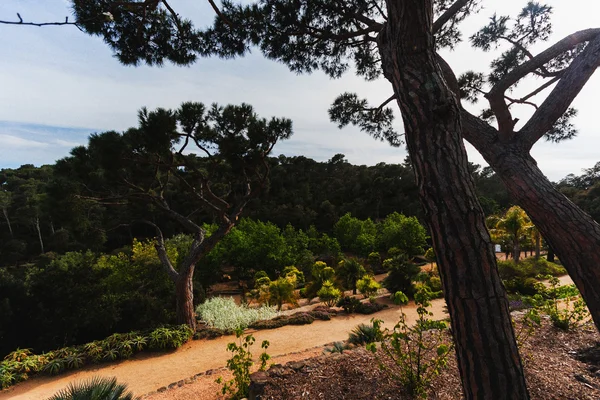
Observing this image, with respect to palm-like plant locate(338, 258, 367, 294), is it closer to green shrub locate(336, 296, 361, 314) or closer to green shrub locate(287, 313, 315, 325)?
green shrub locate(336, 296, 361, 314)

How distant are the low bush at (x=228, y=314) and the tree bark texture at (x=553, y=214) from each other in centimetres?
606

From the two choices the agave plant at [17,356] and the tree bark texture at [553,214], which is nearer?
the tree bark texture at [553,214]

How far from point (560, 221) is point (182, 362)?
612 cm

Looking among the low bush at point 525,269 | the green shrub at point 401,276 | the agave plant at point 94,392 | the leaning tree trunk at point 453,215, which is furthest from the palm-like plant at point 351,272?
the leaning tree trunk at point 453,215

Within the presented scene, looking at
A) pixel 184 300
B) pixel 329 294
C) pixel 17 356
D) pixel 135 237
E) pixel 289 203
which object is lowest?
pixel 17 356

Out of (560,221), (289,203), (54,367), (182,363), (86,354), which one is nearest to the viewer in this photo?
(560,221)

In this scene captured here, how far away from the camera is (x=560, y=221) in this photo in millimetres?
1871

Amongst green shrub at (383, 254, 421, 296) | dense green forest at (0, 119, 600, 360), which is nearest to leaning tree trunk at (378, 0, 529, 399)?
dense green forest at (0, 119, 600, 360)

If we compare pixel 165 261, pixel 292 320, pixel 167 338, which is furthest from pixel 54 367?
pixel 292 320

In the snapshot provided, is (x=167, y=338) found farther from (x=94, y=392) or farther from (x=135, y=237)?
(x=135, y=237)

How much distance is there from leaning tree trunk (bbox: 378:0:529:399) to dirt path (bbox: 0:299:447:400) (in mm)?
4577

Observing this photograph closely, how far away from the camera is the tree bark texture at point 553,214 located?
172cm

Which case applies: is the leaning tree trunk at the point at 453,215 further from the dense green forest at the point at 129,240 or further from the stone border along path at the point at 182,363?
the stone border along path at the point at 182,363

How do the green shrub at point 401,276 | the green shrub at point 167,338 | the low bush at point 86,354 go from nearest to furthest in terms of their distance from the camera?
1. the low bush at point 86,354
2. the green shrub at point 167,338
3. the green shrub at point 401,276
